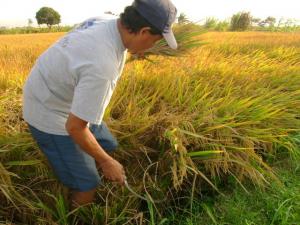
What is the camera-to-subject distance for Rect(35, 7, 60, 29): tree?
37.6 meters

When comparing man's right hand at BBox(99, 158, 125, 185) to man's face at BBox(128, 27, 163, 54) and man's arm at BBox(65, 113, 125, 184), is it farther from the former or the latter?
man's face at BBox(128, 27, 163, 54)

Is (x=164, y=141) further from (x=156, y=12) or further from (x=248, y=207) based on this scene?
(x=156, y=12)

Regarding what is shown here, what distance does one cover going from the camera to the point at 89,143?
1525 mm

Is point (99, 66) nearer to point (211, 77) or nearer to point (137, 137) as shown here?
point (137, 137)

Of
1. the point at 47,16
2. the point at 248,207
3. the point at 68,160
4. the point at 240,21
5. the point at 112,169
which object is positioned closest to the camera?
the point at 112,169

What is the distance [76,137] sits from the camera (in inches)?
58.8

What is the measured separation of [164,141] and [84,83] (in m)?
0.97

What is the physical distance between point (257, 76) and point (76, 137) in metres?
2.32

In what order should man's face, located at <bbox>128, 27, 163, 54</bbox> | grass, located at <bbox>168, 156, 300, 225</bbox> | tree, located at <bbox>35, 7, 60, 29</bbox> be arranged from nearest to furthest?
man's face, located at <bbox>128, 27, 163, 54</bbox> → grass, located at <bbox>168, 156, 300, 225</bbox> → tree, located at <bbox>35, 7, 60, 29</bbox>

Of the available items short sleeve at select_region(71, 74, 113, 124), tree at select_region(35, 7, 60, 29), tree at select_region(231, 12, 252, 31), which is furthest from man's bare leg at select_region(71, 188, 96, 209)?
tree at select_region(35, 7, 60, 29)

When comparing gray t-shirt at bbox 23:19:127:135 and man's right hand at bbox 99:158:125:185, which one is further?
man's right hand at bbox 99:158:125:185

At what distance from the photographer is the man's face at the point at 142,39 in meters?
1.52

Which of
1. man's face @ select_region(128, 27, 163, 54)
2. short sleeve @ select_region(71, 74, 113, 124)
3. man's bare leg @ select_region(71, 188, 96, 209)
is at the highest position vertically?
man's face @ select_region(128, 27, 163, 54)

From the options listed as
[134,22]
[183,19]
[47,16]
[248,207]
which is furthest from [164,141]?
[47,16]
